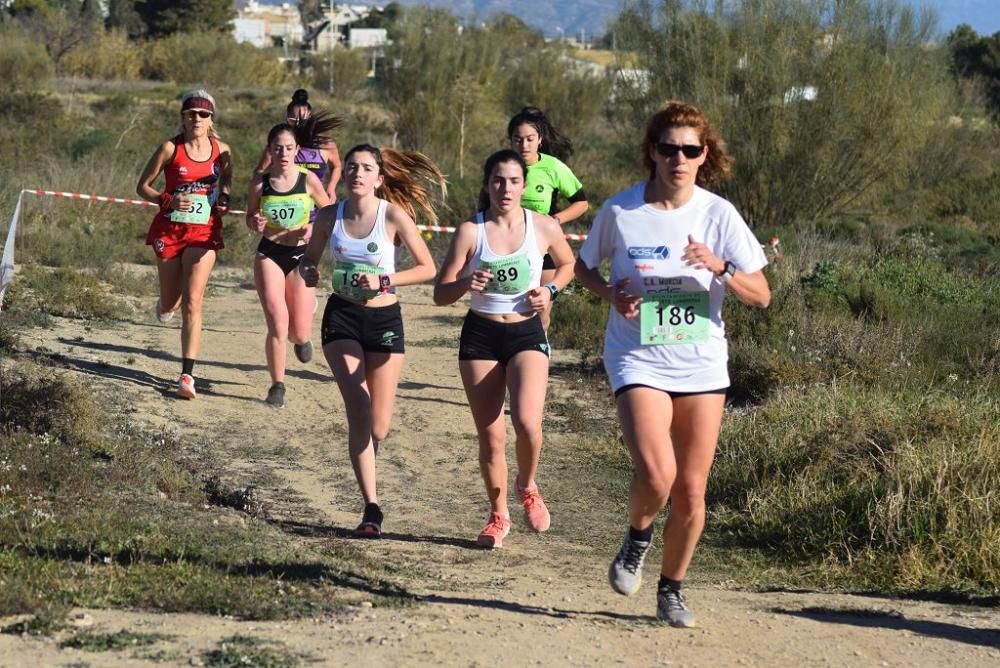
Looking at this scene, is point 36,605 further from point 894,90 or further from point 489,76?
point 489,76

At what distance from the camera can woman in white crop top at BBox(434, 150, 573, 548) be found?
22.5 ft

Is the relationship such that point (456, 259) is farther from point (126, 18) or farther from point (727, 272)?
point (126, 18)

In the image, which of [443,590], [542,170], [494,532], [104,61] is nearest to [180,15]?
[104,61]

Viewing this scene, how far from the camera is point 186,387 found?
34.3 ft

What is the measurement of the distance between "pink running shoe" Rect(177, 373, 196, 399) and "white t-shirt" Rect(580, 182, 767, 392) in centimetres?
547

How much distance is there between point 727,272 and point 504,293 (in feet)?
5.32

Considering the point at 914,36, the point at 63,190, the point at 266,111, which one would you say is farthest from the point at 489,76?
the point at 63,190

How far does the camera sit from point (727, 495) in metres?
8.82

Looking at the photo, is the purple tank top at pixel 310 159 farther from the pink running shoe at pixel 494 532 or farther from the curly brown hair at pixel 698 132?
the curly brown hair at pixel 698 132

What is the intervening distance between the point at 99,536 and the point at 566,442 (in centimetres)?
435

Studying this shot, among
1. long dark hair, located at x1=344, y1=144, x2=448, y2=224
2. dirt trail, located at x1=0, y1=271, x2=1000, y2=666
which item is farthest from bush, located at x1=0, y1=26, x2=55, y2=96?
long dark hair, located at x1=344, y1=144, x2=448, y2=224

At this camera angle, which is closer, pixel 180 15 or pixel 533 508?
pixel 533 508

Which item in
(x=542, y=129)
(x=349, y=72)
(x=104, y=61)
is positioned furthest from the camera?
(x=104, y=61)

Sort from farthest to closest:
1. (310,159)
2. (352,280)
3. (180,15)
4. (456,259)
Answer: (180,15) → (310,159) → (352,280) → (456,259)
